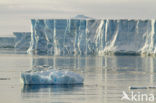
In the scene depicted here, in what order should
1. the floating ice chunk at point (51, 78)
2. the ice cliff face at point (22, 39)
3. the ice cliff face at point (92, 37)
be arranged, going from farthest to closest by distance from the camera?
the ice cliff face at point (22, 39)
the ice cliff face at point (92, 37)
the floating ice chunk at point (51, 78)

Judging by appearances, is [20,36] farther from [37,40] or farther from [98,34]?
[98,34]

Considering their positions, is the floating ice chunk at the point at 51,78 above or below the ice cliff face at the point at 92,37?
below

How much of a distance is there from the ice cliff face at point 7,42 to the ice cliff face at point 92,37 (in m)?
67.0

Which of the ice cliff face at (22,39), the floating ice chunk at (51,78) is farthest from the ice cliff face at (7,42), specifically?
the floating ice chunk at (51,78)

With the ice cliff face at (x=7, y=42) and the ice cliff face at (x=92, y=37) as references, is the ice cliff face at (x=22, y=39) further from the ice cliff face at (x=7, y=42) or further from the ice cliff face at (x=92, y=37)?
the ice cliff face at (x=92, y=37)

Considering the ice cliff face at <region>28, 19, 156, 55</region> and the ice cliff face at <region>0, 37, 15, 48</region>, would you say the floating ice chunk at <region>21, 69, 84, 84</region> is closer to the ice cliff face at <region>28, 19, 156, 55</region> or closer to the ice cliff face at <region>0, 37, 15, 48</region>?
the ice cliff face at <region>28, 19, 156, 55</region>

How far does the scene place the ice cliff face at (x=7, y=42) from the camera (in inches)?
6089

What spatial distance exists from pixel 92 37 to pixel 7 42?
263 feet

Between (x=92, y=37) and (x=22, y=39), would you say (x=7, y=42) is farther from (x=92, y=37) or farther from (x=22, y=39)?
(x=92, y=37)

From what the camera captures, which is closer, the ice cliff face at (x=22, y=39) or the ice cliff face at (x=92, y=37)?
the ice cliff face at (x=92, y=37)

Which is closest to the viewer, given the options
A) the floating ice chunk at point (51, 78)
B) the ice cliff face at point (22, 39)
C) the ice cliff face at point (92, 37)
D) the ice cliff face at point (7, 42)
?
the floating ice chunk at point (51, 78)

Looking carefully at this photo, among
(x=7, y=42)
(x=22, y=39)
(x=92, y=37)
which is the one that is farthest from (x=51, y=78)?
(x=7, y=42)

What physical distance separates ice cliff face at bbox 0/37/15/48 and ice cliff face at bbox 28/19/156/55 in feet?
220

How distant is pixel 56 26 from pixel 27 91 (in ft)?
197
